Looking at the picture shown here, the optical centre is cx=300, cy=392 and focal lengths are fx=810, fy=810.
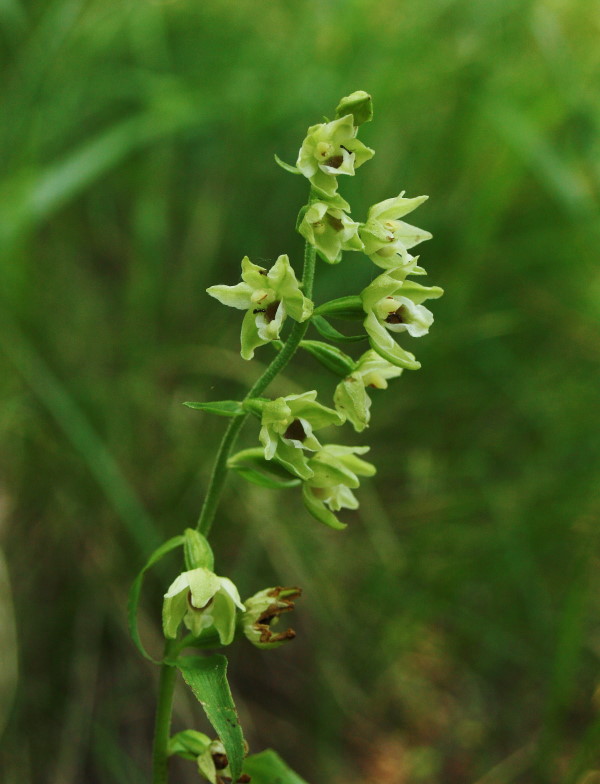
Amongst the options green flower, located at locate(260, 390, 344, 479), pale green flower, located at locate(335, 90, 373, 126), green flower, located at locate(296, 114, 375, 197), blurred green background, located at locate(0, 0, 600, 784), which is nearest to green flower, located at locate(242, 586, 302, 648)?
green flower, located at locate(260, 390, 344, 479)

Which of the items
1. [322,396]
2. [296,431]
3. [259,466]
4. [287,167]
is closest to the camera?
[287,167]

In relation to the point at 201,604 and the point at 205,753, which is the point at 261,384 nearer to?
the point at 201,604

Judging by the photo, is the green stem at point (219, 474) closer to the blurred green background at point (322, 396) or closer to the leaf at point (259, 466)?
the leaf at point (259, 466)

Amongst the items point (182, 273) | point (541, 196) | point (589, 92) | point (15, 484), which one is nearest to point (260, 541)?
point (15, 484)

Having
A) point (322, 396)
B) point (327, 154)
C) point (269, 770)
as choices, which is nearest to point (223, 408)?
point (327, 154)

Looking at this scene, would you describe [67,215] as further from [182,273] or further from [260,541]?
[260,541]

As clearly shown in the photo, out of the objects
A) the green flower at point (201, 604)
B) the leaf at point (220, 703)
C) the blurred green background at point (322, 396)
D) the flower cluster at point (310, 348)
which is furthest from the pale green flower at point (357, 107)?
the blurred green background at point (322, 396)
